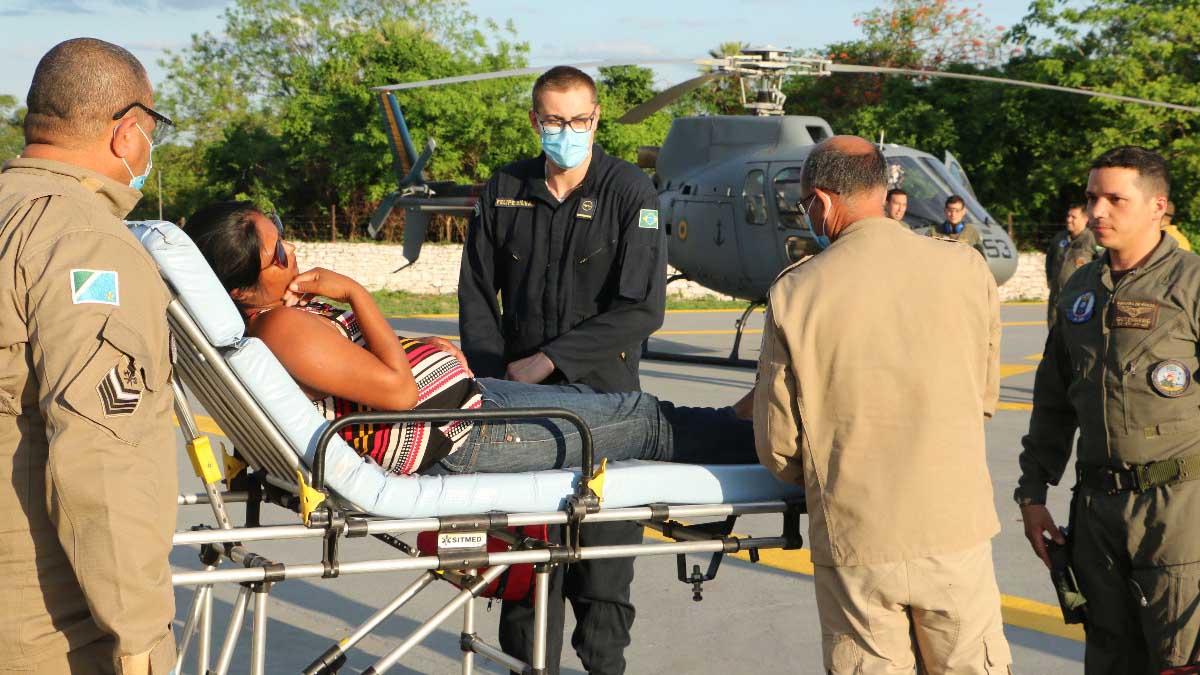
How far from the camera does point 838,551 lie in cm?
294

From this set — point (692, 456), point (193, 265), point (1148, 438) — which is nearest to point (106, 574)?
point (193, 265)

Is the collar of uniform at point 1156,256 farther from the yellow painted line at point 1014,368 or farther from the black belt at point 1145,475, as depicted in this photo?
the yellow painted line at point 1014,368

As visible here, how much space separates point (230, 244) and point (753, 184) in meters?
10.7

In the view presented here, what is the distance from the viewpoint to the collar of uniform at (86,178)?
222 cm

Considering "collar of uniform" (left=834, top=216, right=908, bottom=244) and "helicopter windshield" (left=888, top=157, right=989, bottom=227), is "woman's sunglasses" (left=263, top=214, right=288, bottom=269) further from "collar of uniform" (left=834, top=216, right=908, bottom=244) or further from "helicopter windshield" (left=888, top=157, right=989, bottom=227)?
"helicopter windshield" (left=888, top=157, right=989, bottom=227)

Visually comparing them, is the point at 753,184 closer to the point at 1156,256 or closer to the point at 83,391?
the point at 1156,256

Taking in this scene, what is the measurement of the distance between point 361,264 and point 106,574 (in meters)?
26.2

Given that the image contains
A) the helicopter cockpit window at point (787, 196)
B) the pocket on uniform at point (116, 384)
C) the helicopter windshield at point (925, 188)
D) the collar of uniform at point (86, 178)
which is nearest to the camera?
the pocket on uniform at point (116, 384)

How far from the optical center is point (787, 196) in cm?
1316

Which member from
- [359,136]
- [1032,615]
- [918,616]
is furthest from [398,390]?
[359,136]

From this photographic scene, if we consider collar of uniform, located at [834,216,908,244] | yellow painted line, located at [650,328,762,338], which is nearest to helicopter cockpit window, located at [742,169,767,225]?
yellow painted line, located at [650,328,762,338]

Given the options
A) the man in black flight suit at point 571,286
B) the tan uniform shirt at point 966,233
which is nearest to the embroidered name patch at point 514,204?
the man in black flight suit at point 571,286

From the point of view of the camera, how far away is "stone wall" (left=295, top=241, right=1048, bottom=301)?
89.7 ft

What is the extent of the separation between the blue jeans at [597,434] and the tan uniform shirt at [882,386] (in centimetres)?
79
